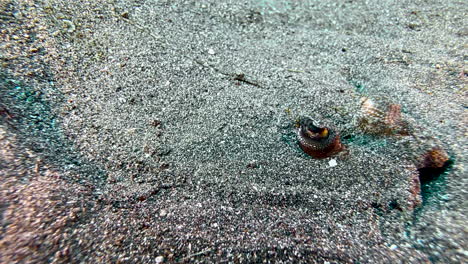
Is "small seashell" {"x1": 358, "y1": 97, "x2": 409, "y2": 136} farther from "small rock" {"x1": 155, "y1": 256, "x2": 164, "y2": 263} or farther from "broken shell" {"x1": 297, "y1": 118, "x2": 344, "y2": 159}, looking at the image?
"small rock" {"x1": 155, "y1": 256, "x2": 164, "y2": 263}

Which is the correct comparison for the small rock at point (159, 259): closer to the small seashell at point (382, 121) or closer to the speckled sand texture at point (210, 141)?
the speckled sand texture at point (210, 141)

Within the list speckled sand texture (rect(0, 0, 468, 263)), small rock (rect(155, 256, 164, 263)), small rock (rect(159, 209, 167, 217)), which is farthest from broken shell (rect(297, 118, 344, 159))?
small rock (rect(155, 256, 164, 263))

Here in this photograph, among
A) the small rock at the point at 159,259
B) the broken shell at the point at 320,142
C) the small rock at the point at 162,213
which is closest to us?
the small rock at the point at 159,259

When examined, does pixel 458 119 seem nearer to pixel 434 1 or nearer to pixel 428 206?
pixel 428 206

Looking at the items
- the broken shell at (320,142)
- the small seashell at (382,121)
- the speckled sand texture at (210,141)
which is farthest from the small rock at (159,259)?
the small seashell at (382,121)

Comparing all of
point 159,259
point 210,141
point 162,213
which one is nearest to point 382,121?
point 210,141

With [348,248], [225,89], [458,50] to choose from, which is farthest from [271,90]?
[458,50]
